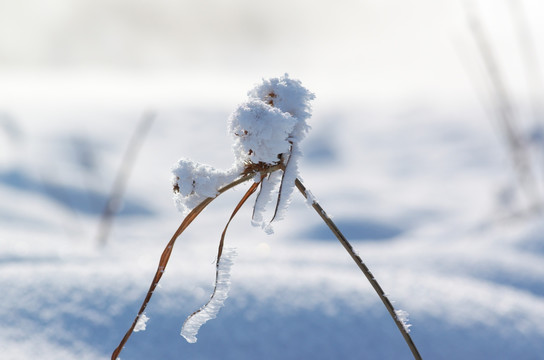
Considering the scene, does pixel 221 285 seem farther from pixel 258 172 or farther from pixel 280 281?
pixel 280 281

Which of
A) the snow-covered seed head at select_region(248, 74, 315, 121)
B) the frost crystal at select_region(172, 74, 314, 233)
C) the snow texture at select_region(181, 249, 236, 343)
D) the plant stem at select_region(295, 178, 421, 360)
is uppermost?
Result: the snow-covered seed head at select_region(248, 74, 315, 121)

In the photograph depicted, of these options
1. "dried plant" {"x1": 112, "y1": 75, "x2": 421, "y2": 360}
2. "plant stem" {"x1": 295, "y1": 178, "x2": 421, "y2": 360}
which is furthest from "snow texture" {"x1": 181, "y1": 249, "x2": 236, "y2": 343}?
"plant stem" {"x1": 295, "y1": 178, "x2": 421, "y2": 360}

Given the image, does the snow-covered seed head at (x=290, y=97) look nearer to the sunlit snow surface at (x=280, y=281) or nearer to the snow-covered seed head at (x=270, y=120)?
the snow-covered seed head at (x=270, y=120)

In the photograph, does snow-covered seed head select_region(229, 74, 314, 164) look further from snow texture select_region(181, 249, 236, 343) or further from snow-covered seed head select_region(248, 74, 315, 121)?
snow texture select_region(181, 249, 236, 343)

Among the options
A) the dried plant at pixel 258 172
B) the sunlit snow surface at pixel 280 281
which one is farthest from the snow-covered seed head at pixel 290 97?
the sunlit snow surface at pixel 280 281

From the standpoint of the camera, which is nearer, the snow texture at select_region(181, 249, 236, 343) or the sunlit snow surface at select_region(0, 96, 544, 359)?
the snow texture at select_region(181, 249, 236, 343)

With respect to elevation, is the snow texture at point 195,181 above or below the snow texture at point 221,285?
above

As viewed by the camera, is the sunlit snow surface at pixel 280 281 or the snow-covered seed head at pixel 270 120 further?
the sunlit snow surface at pixel 280 281

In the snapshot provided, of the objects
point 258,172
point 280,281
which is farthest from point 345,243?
point 280,281

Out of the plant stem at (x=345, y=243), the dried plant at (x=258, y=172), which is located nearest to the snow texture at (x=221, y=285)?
the dried plant at (x=258, y=172)

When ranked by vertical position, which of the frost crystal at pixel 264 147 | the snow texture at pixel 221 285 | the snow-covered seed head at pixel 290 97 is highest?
the snow-covered seed head at pixel 290 97
